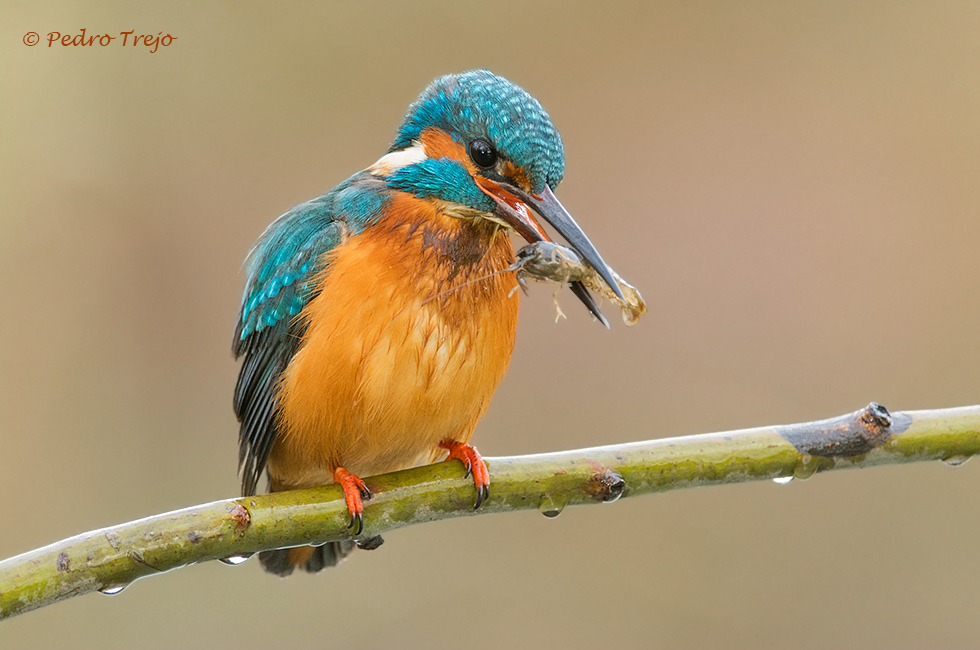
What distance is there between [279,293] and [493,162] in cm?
64

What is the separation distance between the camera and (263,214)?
4.43 meters

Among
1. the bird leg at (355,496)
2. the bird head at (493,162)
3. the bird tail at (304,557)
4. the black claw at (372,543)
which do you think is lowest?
the bird tail at (304,557)

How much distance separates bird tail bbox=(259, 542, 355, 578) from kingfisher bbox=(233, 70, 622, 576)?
234mm

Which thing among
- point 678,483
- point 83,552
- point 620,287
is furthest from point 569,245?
point 83,552

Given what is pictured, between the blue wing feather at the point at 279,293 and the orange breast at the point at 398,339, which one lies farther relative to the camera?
the blue wing feather at the point at 279,293

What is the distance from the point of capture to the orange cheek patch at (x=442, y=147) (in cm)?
241

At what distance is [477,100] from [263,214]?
7.31ft

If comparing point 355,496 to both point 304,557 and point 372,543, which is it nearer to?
point 372,543

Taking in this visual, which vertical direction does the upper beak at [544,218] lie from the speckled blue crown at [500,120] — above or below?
below

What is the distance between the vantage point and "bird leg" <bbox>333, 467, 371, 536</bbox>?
2.13m
